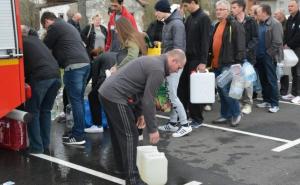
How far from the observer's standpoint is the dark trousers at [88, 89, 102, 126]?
6820 mm

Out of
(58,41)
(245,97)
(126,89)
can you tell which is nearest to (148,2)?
(245,97)

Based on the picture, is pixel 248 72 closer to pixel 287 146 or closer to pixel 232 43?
pixel 232 43

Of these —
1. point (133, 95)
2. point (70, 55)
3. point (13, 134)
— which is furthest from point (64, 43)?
point (133, 95)

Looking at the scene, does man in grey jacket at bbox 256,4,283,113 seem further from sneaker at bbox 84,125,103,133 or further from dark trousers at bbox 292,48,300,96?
sneaker at bbox 84,125,103,133

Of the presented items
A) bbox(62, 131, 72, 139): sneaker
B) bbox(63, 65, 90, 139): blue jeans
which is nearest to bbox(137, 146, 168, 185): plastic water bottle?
bbox(63, 65, 90, 139): blue jeans

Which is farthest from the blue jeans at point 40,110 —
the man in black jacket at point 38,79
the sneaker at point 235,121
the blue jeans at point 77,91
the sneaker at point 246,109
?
the sneaker at point 246,109

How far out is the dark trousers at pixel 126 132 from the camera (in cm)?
437

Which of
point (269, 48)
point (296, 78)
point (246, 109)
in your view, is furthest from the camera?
point (296, 78)

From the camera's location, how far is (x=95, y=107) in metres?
6.89

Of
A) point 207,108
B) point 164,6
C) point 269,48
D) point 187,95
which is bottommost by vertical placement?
point 207,108

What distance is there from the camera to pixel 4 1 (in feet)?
16.2

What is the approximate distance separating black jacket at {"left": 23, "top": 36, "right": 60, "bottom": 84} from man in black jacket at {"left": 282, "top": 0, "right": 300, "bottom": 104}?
5.32m

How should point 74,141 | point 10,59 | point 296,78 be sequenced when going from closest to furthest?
1. point 10,59
2. point 74,141
3. point 296,78

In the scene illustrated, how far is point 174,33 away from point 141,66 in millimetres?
2322
